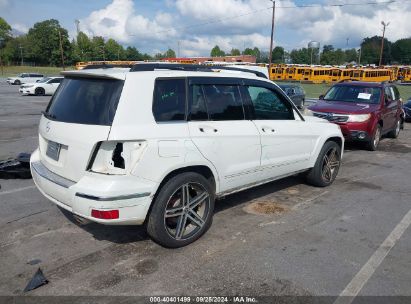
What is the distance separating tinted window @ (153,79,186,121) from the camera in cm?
364

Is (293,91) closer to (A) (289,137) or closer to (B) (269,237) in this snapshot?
(A) (289,137)

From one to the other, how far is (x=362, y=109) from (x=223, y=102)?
6240 millimetres

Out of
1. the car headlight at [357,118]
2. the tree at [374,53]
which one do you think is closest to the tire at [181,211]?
the car headlight at [357,118]

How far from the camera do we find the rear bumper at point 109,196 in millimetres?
3254

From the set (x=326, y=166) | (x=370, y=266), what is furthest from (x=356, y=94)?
(x=370, y=266)

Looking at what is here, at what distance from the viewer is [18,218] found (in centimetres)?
459

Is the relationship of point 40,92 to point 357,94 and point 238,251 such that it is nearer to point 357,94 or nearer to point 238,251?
point 357,94

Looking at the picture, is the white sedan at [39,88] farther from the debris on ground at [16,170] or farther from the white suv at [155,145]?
the white suv at [155,145]

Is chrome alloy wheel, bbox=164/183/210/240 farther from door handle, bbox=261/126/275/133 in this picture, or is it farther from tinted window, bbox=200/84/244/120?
door handle, bbox=261/126/275/133

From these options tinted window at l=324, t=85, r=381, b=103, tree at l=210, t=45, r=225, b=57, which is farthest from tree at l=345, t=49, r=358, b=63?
tinted window at l=324, t=85, r=381, b=103

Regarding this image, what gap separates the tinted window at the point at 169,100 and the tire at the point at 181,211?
0.61 meters

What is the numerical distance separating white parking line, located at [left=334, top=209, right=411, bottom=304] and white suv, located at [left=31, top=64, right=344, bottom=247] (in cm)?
158

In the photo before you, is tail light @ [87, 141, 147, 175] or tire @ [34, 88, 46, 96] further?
tire @ [34, 88, 46, 96]

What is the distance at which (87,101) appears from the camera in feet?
11.8
